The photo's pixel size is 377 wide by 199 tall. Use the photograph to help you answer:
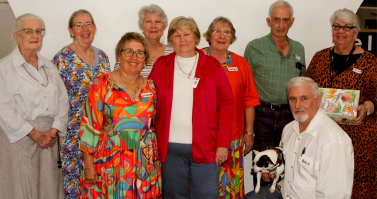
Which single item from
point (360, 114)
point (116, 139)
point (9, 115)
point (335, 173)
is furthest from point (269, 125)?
point (9, 115)

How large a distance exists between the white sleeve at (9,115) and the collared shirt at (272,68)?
2186 mm

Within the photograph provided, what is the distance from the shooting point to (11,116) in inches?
98.7

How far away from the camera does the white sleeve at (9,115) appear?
2.50m

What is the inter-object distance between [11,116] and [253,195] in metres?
2.04

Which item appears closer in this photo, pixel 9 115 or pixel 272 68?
pixel 9 115

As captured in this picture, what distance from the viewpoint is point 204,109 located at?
2.34 meters

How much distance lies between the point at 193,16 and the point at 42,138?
87.8 inches

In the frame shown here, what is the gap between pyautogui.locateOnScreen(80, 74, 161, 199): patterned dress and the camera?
2.20 meters

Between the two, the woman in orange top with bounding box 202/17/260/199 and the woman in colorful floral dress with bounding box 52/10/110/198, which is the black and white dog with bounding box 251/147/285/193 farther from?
the woman in colorful floral dress with bounding box 52/10/110/198

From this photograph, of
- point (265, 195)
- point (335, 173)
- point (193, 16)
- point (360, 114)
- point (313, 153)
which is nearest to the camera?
point (335, 173)

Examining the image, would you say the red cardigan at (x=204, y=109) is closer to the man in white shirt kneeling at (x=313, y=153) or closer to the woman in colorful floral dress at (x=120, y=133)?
the woman in colorful floral dress at (x=120, y=133)

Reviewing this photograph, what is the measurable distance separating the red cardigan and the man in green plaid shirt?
2.83ft

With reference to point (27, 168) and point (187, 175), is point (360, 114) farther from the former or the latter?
point (27, 168)

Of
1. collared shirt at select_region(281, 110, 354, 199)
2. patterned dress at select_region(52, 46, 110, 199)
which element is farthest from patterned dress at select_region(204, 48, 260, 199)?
patterned dress at select_region(52, 46, 110, 199)
